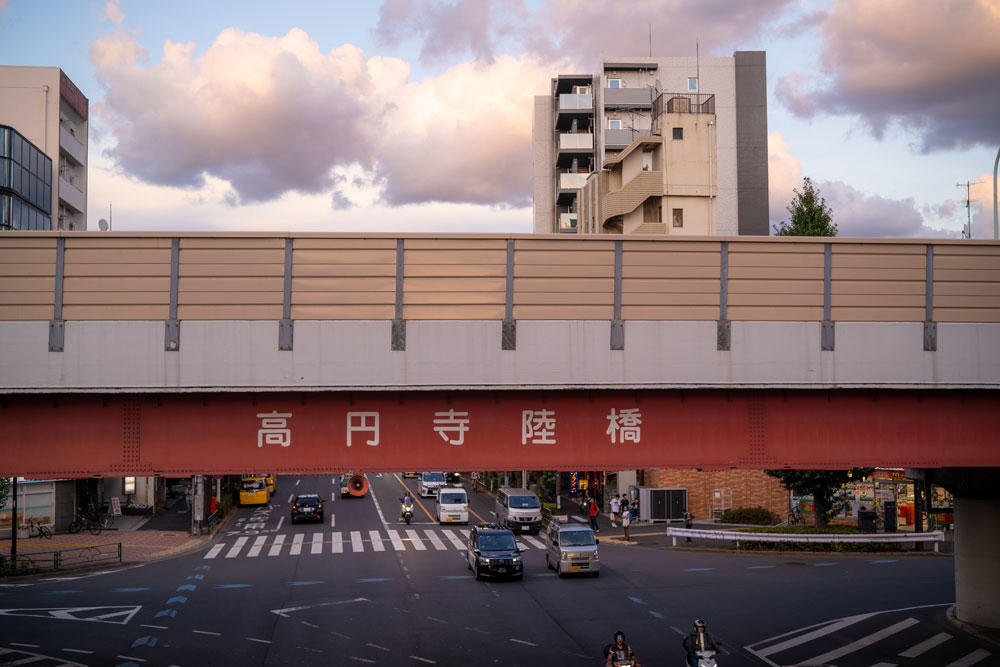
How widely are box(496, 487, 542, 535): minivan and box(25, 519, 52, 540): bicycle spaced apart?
2362 centimetres

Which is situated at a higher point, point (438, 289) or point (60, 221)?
point (60, 221)

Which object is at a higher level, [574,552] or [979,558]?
[979,558]

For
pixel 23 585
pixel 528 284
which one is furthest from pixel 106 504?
pixel 528 284

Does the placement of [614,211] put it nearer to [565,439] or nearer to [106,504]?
[106,504]

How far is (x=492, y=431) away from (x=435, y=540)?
2820cm

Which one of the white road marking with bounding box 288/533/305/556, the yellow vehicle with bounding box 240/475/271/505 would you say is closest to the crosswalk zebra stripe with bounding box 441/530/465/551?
the white road marking with bounding box 288/533/305/556

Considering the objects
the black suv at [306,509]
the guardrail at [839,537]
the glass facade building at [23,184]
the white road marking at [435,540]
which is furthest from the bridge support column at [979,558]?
the glass facade building at [23,184]

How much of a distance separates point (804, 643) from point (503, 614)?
8346 millimetres

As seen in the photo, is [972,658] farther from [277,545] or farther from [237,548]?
[237,548]

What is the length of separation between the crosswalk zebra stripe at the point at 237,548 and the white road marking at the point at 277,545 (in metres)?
1.45

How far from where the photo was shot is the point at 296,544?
42.4 m

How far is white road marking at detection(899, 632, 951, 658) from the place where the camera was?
21.6m

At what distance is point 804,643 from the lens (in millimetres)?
22641

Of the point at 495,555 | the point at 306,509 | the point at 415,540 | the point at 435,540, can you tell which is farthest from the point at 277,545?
the point at 495,555
